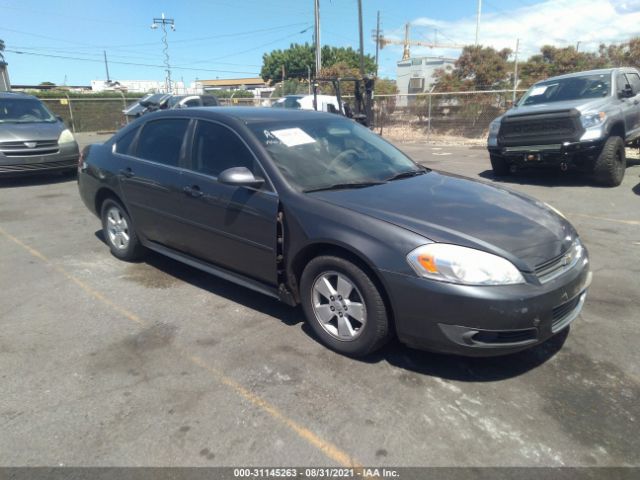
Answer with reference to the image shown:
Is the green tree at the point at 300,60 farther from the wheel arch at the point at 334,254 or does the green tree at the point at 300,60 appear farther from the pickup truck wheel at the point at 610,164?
the wheel arch at the point at 334,254

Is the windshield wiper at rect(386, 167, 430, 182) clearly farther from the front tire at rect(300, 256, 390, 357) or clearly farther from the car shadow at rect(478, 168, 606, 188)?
the car shadow at rect(478, 168, 606, 188)

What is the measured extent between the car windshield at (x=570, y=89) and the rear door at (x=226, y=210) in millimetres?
7940

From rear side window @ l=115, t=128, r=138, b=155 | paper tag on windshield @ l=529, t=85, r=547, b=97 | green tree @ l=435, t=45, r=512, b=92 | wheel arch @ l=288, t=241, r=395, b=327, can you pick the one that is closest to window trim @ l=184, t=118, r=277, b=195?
wheel arch @ l=288, t=241, r=395, b=327

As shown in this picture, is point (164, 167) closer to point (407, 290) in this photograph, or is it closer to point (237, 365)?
point (237, 365)

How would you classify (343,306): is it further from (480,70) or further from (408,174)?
(480,70)

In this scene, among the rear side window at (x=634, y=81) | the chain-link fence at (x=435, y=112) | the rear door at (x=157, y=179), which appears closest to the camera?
the rear door at (x=157, y=179)

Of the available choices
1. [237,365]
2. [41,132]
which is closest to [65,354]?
[237,365]

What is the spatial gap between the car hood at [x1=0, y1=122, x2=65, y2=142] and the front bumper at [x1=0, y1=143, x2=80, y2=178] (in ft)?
1.01

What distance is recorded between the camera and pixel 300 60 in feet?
239

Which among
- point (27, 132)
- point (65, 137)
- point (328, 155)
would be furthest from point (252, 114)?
point (65, 137)

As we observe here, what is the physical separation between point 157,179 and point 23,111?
795cm

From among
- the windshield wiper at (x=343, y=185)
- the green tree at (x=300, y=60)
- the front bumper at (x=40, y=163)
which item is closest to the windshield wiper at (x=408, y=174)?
the windshield wiper at (x=343, y=185)

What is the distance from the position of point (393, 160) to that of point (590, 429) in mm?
2465

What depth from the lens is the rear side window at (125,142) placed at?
4.75m
